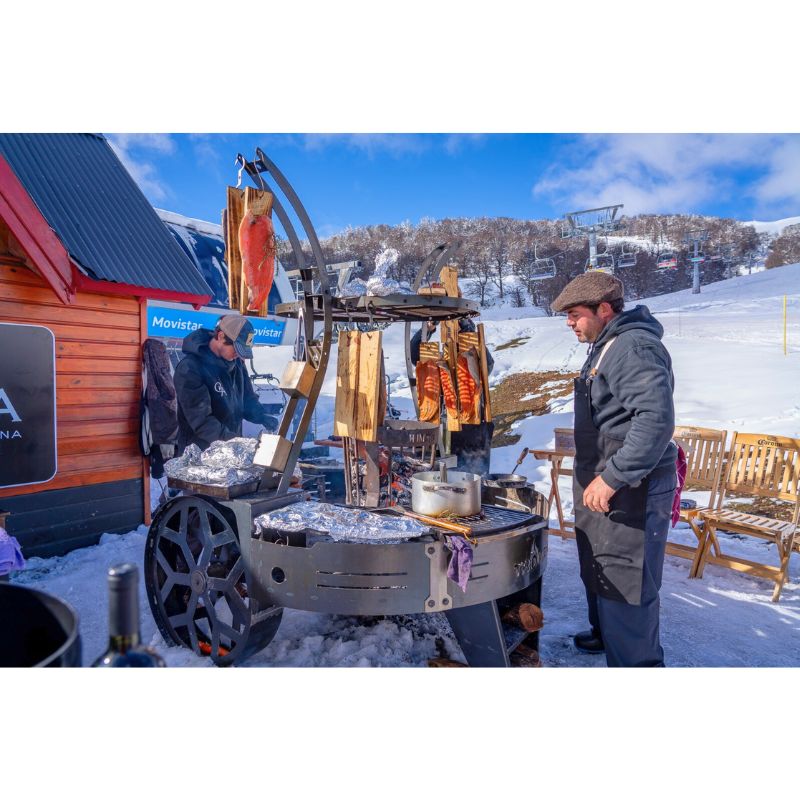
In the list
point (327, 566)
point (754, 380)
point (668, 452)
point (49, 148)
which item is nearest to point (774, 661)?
point (668, 452)

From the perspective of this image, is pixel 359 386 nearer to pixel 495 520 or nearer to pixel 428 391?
pixel 495 520

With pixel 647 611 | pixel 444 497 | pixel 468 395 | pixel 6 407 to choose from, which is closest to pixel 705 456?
pixel 468 395

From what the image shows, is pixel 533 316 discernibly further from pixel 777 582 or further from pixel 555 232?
pixel 777 582

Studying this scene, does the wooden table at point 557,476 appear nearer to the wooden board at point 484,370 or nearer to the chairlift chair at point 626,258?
the wooden board at point 484,370

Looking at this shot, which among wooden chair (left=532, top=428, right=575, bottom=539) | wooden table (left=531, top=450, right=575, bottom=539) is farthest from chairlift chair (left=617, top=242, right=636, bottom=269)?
wooden table (left=531, top=450, right=575, bottom=539)

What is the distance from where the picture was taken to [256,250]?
8.89 ft

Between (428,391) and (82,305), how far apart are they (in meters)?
3.24

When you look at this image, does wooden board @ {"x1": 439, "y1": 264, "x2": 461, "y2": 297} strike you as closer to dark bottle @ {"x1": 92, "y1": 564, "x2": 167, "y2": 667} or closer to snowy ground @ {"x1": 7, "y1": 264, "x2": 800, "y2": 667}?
snowy ground @ {"x1": 7, "y1": 264, "x2": 800, "y2": 667}

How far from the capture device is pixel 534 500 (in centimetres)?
316

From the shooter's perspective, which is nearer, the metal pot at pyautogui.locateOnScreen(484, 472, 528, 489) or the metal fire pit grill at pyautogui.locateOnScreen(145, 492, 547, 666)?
the metal fire pit grill at pyautogui.locateOnScreen(145, 492, 547, 666)

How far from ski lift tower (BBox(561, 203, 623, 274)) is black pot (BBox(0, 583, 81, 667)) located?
16.8 metres

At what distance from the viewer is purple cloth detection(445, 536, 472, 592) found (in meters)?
2.23

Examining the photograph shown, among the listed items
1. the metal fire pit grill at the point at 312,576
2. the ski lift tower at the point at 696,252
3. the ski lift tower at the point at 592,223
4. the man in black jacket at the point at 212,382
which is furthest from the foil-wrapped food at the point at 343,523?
the ski lift tower at the point at 696,252

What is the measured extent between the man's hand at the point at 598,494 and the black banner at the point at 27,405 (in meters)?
4.30
